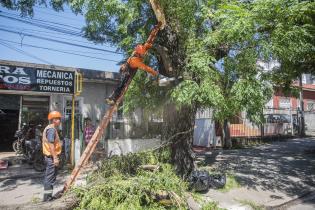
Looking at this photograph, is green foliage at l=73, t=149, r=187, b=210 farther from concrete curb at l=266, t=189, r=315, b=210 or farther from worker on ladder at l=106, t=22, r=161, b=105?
concrete curb at l=266, t=189, r=315, b=210

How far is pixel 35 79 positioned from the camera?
10.8m

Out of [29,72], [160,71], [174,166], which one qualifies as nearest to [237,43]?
[160,71]

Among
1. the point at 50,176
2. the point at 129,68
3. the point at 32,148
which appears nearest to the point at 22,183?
the point at 32,148

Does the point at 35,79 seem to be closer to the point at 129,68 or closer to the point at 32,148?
the point at 32,148

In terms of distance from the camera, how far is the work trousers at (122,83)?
275 inches

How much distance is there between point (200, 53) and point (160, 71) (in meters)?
1.84

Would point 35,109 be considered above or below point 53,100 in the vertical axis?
below

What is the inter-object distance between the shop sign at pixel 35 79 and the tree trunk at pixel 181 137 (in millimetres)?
4091

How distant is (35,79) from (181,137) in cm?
525

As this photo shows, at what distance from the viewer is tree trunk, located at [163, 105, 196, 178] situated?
894cm

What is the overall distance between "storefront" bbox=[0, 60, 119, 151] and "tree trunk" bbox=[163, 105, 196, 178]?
408 centimetres

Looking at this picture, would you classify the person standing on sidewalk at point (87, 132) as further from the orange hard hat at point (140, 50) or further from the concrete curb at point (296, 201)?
the concrete curb at point (296, 201)

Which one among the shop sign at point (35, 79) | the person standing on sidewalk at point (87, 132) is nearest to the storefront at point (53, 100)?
the shop sign at point (35, 79)

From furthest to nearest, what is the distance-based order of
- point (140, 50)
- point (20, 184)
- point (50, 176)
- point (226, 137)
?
point (226, 137) → point (20, 184) → point (50, 176) → point (140, 50)
